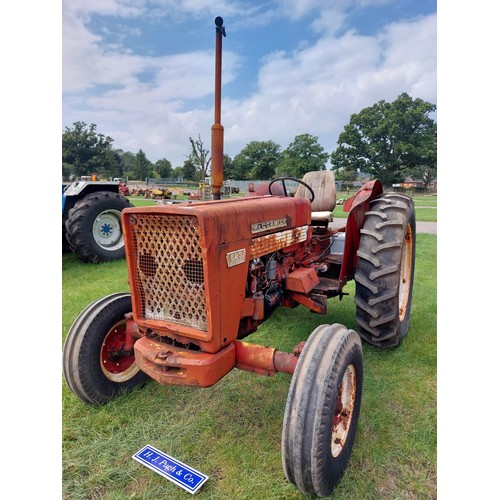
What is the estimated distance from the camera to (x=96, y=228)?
21.9 feet

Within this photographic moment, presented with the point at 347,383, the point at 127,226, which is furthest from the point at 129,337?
the point at 347,383

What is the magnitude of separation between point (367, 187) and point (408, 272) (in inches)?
41.5

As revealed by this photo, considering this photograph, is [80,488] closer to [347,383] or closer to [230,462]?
[230,462]

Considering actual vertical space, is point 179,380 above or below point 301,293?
below

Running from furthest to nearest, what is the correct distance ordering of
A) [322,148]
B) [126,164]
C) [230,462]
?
[126,164]
[322,148]
[230,462]

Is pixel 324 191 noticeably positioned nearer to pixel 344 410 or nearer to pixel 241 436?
pixel 344 410

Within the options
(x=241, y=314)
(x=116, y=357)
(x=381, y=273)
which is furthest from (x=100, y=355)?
(x=381, y=273)

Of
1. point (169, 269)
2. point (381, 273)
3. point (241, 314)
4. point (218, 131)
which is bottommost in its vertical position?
point (241, 314)

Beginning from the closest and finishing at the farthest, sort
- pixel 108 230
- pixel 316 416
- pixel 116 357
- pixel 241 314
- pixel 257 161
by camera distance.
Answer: pixel 316 416 < pixel 241 314 < pixel 116 357 < pixel 108 230 < pixel 257 161

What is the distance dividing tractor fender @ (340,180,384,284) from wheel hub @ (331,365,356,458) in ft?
4.19

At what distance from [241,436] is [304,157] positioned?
4220 centimetres

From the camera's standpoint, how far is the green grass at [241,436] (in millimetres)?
1904

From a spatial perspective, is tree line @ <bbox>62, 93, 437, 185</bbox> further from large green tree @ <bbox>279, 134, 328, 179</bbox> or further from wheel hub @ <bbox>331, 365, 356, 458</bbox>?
wheel hub @ <bbox>331, 365, 356, 458</bbox>

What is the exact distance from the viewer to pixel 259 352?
2107 mm
